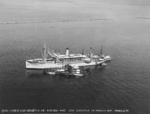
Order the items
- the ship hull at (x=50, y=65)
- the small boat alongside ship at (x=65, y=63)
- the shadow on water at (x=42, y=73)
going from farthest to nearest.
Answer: the ship hull at (x=50, y=65), the small boat alongside ship at (x=65, y=63), the shadow on water at (x=42, y=73)

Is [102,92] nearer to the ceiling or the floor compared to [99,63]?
nearer to the floor

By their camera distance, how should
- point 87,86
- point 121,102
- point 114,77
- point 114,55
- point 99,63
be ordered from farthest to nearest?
point 114,55 → point 99,63 → point 114,77 → point 87,86 → point 121,102

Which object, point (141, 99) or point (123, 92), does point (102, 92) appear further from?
point (141, 99)

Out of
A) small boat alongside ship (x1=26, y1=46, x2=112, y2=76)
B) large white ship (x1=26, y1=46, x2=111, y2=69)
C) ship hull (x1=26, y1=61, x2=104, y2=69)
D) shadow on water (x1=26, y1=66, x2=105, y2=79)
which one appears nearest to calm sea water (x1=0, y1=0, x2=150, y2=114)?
shadow on water (x1=26, y1=66, x2=105, y2=79)

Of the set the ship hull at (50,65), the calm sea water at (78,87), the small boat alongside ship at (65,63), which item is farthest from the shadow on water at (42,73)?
the ship hull at (50,65)

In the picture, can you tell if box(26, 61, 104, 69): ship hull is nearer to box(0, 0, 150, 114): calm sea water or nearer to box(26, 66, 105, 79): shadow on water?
box(26, 66, 105, 79): shadow on water

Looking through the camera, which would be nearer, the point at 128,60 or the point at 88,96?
the point at 88,96

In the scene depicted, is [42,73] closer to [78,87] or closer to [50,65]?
[50,65]

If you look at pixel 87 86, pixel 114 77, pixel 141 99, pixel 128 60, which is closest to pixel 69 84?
pixel 87 86

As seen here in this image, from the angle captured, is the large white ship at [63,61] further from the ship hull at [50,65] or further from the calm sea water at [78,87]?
the calm sea water at [78,87]
